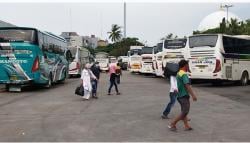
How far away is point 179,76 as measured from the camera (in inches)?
423

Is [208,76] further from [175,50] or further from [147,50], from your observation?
[147,50]

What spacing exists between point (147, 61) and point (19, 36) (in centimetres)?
1903

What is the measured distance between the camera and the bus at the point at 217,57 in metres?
24.5

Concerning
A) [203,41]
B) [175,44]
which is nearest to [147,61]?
[175,44]

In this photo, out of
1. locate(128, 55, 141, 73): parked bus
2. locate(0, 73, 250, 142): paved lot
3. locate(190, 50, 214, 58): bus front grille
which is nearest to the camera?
locate(0, 73, 250, 142): paved lot

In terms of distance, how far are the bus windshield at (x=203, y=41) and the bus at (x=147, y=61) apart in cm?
1353

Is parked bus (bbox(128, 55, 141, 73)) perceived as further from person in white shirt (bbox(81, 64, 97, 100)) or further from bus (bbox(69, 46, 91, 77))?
person in white shirt (bbox(81, 64, 97, 100))

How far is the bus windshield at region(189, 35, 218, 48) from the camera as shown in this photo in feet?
80.8

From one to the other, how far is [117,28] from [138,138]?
11627 centimetres

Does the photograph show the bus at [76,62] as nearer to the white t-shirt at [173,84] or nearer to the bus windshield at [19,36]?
the bus windshield at [19,36]

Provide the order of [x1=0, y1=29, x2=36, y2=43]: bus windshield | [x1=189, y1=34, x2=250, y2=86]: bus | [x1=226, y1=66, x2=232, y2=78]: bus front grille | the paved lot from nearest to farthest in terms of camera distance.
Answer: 1. the paved lot
2. [x1=0, y1=29, x2=36, y2=43]: bus windshield
3. [x1=189, y1=34, x2=250, y2=86]: bus
4. [x1=226, y1=66, x2=232, y2=78]: bus front grille

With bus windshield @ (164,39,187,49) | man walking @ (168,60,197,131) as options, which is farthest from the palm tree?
man walking @ (168,60,197,131)

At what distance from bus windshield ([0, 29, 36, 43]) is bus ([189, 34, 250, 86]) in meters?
8.75

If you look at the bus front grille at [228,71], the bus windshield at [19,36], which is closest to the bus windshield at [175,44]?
the bus front grille at [228,71]
